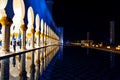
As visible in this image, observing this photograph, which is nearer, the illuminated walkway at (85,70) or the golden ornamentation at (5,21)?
the illuminated walkway at (85,70)

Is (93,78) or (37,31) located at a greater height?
(37,31)

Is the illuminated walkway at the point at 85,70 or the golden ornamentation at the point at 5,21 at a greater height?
the golden ornamentation at the point at 5,21

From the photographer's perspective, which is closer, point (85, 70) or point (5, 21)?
point (85, 70)

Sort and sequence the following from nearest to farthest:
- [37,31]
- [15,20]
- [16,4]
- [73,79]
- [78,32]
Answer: [73,79]
[16,4]
[15,20]
[37,31]
[78,32]

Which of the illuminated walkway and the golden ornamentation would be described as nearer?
the illuminated walkway

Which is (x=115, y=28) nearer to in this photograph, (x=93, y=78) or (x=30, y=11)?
(x=30, y=11)

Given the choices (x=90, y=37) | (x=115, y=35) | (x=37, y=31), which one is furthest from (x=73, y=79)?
(x=90, y=37)

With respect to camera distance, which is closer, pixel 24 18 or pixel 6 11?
pixel 6 11

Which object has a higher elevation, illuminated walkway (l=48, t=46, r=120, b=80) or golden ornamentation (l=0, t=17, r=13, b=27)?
golden ornamentation (l=0, t=17, r=13, b=27)

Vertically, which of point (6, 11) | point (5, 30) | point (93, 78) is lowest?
point (93, 78)

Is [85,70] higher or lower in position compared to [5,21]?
lower

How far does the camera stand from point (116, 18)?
2803 centimetres

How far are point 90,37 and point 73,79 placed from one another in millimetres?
48388

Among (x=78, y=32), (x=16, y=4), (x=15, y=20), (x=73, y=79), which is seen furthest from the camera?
(x=78, y=32)
